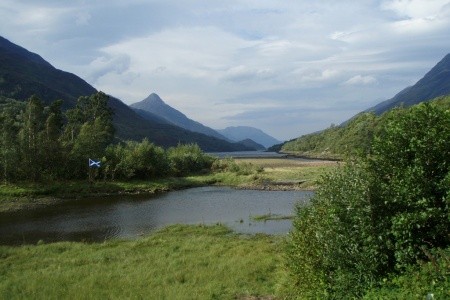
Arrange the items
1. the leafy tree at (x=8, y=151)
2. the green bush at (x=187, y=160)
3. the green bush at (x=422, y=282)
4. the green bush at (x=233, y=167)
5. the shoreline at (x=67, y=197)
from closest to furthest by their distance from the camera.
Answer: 1. the green bush at (x=422, y=282)
2. the shoreline at (x=67, y=197)
3. the leafy tree at (x=8, y=151)
4. the green bush at (x=233, y=167)
5. the green bush at (x=187, y=160)

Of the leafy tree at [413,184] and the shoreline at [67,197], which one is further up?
the leafy tree at [413,184]

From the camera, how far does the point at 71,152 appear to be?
3602 inches

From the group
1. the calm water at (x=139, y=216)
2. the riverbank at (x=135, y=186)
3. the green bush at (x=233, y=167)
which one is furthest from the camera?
the green bush at (x=233, y=167)

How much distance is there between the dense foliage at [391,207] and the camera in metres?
11.3

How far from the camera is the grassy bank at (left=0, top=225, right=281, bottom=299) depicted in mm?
19891

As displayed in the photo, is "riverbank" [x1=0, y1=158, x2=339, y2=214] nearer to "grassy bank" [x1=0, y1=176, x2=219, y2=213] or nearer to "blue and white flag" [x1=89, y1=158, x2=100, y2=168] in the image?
"grassy bank" [x1=0, y1=176, x2=219, y2=213]

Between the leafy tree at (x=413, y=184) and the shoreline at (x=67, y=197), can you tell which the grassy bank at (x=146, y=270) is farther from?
the shoreline at (x=67, y=197)

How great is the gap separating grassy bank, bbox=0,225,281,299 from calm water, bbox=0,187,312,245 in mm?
9486

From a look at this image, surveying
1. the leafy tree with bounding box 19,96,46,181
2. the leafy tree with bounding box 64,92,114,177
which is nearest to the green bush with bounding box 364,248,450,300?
the leafy tree with bounding box 19,96,46,181

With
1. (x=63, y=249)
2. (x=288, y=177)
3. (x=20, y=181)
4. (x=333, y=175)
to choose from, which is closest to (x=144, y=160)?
(x=20, y=181)

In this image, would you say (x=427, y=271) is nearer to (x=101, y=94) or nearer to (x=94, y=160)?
(x=94, y=160)

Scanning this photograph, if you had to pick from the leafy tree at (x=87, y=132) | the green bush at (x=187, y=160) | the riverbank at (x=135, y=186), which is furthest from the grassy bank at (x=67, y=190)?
the green bush at (x=187, y=160)

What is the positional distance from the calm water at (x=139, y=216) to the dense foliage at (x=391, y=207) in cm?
3023

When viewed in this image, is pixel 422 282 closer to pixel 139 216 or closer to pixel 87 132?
pixel 139 216
